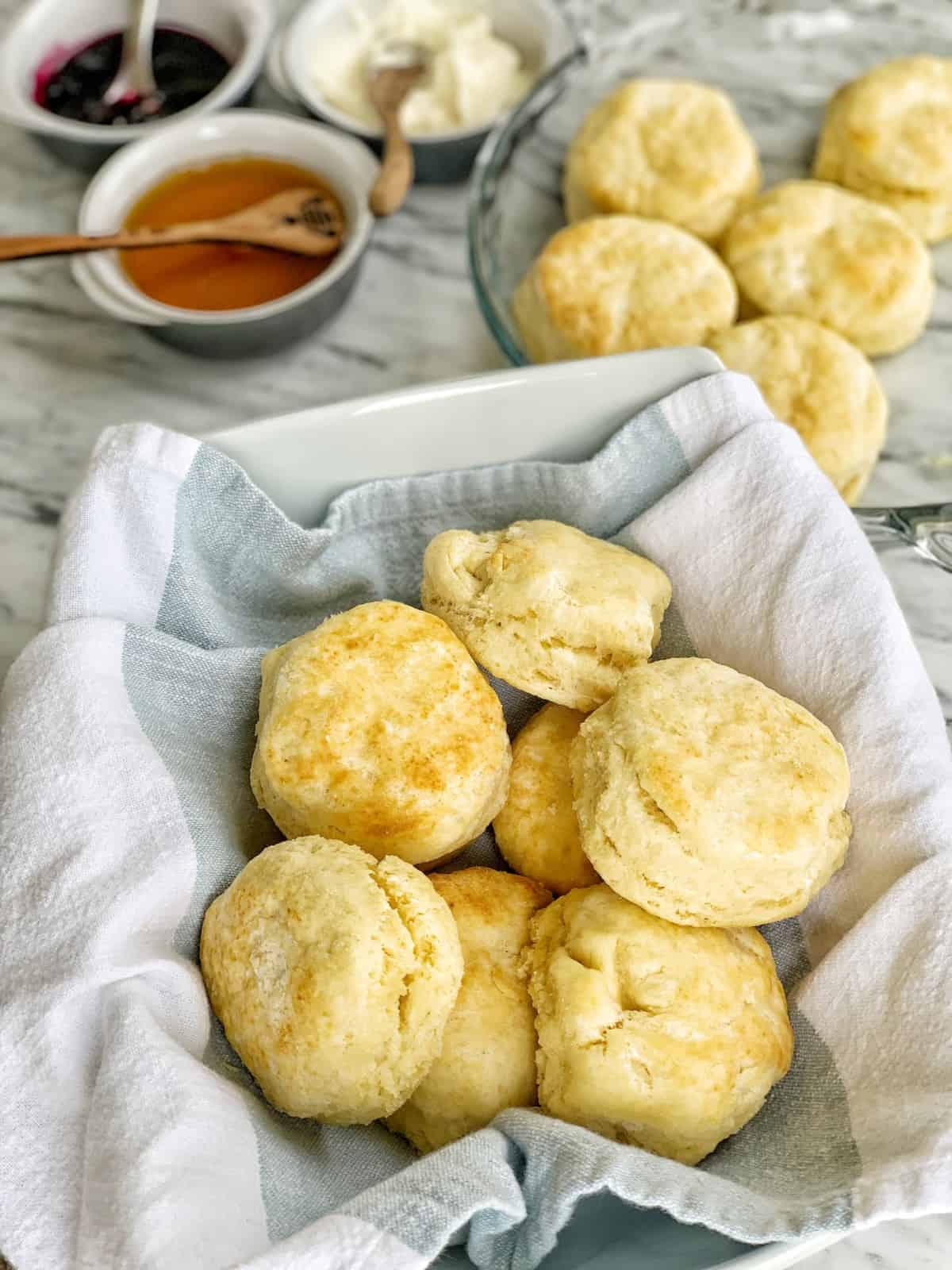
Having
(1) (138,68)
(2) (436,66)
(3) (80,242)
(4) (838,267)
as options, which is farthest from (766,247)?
(1) (138,68)

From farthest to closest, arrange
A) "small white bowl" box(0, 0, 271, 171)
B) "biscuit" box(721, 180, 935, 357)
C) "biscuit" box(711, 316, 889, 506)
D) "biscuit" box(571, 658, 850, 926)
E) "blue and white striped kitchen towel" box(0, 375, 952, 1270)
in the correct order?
1. "small white bowl" box(0, 0, 271, 171)
2. "biscuit" box(721, 180, 935, 357)
3. "biscuit" box(711, 316, 889, 506)
4. "biscuit" box(571, 658, 850, 926)
5. "blue and white striped kitchen towel" box(0, 375, 952, 1270)

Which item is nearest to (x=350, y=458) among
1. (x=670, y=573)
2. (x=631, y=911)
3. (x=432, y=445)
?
(x=432, y=445)

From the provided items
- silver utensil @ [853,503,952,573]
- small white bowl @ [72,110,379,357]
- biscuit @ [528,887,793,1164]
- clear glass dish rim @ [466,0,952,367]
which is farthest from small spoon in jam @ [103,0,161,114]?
biscuit @ [528,887,793,1164]

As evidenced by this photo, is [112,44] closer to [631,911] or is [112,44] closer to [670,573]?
[670,573]

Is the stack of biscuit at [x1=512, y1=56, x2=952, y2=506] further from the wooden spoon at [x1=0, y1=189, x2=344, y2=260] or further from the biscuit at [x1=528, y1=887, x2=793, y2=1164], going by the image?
the biscuit at [x1=528, y1=887, x2=793, y2=1164]

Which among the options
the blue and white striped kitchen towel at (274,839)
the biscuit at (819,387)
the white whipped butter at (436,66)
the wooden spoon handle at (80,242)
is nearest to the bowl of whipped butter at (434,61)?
the white whipped butter at (436,66)

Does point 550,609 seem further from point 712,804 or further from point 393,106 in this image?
point 393,106

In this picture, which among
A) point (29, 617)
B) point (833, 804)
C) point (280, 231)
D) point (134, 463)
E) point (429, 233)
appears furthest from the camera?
point (429, 233)
